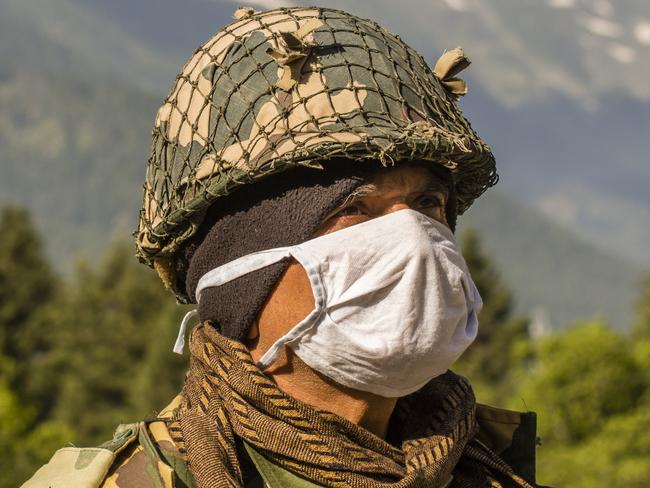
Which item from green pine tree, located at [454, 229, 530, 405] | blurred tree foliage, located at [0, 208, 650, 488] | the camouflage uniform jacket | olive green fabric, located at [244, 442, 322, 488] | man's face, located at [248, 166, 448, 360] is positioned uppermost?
man's face, located at [248, 166, 448, 360]

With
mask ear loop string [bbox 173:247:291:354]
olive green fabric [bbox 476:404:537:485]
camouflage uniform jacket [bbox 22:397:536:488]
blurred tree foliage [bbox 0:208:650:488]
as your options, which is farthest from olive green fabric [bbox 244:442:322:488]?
blurred tree foliage [bbox 0:208:650:488]

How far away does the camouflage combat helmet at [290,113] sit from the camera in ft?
9.16

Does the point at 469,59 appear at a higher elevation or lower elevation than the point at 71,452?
higher

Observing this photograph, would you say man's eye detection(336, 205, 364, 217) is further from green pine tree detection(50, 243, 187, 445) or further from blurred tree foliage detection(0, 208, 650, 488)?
green pine tree detection(50, 243, 187, 445)

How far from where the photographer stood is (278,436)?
8.87ft

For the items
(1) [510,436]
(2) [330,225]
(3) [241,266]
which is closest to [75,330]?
(1) [510,436]

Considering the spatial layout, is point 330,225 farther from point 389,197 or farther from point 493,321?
point 493,321

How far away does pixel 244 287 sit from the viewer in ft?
9.35

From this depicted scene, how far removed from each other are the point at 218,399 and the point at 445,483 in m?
0.71

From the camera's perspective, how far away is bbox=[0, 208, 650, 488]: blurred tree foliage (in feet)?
78.6

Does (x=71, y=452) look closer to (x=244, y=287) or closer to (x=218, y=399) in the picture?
(x=218, y=399)

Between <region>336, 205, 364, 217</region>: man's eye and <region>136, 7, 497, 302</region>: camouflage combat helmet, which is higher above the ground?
<region>136, 7, 497, 302</region>: camouflage combat helmet

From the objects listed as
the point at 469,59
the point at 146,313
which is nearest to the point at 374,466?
the point at 469,59

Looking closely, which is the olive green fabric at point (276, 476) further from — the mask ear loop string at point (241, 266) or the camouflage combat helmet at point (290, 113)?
the camouflage combat helmet at point (290, 113)
